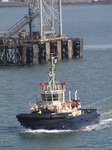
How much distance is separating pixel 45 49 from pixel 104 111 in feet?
110

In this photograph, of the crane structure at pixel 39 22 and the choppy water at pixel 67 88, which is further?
the crane structure at pixel 39 22

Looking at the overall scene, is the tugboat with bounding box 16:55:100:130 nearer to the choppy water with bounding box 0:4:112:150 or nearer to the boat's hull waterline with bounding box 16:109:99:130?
the boat's hull waterline with bounding box 16:109:99:130

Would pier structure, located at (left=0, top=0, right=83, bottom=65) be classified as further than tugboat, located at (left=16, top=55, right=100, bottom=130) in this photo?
Yes

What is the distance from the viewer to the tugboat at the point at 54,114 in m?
59.2

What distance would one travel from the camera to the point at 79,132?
60438 mm

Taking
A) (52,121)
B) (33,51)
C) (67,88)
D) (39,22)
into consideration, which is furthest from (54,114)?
(39,22)

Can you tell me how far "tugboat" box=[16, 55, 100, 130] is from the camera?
59.2m

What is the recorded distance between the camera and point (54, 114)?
5919 centimetres

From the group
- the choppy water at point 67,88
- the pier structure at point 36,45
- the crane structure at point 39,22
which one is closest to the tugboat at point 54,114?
the choppy water at point 67,88

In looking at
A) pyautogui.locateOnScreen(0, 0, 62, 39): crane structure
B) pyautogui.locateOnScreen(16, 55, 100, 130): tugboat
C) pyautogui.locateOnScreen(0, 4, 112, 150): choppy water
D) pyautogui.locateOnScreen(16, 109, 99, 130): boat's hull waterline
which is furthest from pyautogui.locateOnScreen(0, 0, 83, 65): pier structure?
pyautogui.locateOnScreen(16, 109, 99, 130): boat's hull waterline

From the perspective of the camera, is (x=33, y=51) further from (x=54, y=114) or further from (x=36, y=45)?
(x=54, y=114)

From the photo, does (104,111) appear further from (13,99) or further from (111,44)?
(111,44)

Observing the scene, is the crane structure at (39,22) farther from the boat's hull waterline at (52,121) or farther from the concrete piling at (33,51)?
the boat's hull waterline at (52,121)

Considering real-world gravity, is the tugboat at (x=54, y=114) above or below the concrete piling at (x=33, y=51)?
above
